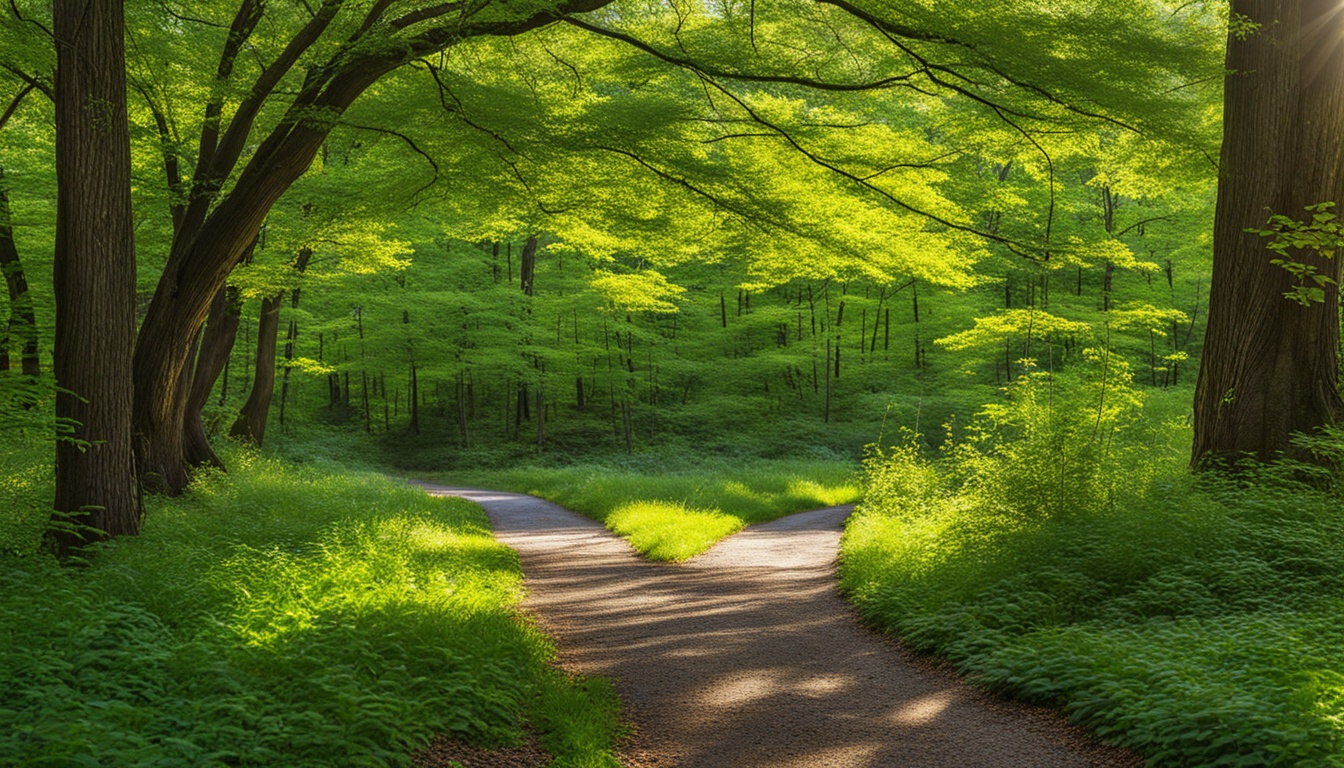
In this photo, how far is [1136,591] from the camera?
583cm

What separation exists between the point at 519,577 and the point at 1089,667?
5687 millimetres

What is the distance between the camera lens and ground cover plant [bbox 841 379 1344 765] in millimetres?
3911

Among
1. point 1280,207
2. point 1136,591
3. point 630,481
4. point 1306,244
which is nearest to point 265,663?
point 1136,591

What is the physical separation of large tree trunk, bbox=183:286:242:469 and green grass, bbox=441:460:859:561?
6915 mm

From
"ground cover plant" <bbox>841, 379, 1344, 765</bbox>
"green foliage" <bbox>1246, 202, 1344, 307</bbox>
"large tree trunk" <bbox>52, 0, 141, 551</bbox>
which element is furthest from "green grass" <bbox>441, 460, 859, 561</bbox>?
"green foliage" <bbox>1246, 202, 1344, 307</bbox>

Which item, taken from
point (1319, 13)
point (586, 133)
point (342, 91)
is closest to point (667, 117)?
point (586, 133)

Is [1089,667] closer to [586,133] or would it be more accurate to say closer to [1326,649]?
[1326,649]

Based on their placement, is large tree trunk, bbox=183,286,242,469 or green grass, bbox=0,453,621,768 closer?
green grass, bbox=0,453,621,768

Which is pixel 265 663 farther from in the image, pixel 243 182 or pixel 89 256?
pixel 243 182

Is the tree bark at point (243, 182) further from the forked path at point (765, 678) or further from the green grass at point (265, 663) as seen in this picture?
the forked path at point (765, 678)

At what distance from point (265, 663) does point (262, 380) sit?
1715 cm

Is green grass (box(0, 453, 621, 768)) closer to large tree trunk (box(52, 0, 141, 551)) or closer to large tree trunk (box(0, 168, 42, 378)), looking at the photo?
large tree trunk (box(52, 0, 141, 551))

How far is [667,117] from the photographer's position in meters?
9.80

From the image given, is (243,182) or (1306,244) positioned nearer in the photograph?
(1306,244)
